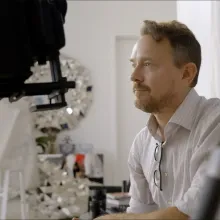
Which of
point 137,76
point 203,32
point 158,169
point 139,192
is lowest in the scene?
point 139,192

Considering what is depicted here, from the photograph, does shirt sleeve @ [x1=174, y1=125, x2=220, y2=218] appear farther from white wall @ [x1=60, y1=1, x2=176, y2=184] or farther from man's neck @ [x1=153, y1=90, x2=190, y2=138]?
white wall @ [x1=60, y1=1, x2=176, y2=184]

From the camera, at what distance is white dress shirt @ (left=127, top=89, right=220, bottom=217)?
1.18 meters

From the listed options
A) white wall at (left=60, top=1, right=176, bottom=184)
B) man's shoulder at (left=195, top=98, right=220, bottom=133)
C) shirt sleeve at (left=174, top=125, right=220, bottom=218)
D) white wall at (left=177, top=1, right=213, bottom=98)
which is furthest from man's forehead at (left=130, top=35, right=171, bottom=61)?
white wall at (left=60, top=1, right=176, bottom=184)

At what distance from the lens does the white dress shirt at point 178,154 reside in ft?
3.88

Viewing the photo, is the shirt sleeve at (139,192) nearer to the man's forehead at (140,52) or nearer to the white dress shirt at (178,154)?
the white dress shirt at (178,154)

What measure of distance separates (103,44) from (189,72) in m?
4.16

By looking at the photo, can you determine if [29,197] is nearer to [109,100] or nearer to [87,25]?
[109,100]

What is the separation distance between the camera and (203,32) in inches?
106

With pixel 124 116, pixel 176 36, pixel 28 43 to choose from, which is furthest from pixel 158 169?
pixel 124 116

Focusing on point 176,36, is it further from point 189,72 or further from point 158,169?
point 158,169

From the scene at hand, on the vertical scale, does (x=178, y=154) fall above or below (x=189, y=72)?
below

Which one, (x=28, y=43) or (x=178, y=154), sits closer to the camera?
(x=28, y=43)

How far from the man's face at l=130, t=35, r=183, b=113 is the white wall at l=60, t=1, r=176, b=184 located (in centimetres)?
399

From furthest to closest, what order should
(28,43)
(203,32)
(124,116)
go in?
(124,116) → (203,32) → (28,43)
